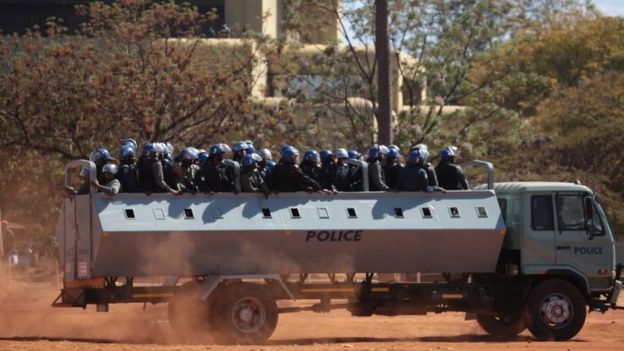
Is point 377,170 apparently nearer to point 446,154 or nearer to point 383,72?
point 446,154

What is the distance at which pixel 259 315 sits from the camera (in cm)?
1927

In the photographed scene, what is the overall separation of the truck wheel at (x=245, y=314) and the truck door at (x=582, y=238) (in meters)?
4.70

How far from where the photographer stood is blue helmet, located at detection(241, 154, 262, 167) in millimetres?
19484

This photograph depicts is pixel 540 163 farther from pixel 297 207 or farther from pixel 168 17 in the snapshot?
pixel 297 207

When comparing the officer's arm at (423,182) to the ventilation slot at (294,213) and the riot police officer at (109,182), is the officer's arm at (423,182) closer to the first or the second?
the ventilation slot at (294,213)

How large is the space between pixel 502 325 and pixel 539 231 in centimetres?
190

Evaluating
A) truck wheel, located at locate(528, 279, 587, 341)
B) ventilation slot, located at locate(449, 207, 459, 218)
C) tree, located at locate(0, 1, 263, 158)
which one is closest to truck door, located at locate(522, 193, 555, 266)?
truck wheel, located at locate(528, 279, 587, 341)

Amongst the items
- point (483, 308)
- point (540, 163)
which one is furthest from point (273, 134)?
point (483, 308)

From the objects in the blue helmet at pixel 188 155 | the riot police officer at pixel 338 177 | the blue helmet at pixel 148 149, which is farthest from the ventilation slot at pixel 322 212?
the blue helmet at pixel 148 149

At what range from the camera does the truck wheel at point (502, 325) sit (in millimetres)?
20938

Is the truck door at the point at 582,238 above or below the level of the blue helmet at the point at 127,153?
below

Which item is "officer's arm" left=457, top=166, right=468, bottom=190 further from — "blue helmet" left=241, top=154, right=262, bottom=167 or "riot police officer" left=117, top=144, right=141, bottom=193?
"riot police officer" left=117, top=144, right=141, bottom=193

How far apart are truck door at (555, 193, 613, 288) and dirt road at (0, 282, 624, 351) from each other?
3.97 ft

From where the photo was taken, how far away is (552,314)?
67.8ft
